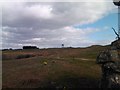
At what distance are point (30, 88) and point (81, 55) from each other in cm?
3692

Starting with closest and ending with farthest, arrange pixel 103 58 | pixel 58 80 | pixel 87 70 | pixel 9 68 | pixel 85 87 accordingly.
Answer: pixel 103 58
pixel 85 87
pixel 58 80
pixel 87 70
pixel 9 68

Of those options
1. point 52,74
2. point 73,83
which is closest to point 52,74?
point 52,74

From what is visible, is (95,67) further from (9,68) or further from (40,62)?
(9,68)

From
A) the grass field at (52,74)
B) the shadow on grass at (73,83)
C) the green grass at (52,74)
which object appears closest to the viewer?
the shadow on grass at (73,83)

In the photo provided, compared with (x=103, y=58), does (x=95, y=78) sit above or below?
below

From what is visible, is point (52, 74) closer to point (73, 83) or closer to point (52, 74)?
point (52, 74)

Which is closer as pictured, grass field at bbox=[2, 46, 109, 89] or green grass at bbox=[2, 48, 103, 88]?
grass field at bbox=[2, 46, 109, 89]

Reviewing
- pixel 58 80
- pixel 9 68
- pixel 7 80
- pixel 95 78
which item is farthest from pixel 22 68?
pixel 95 78

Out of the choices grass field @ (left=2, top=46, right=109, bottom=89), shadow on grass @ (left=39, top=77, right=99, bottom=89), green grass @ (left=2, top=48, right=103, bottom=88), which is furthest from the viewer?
green grass @ (left=2, top=48, right=103, bottom=88)

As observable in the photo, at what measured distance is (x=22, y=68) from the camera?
7169 cm

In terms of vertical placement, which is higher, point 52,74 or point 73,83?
point 52,74

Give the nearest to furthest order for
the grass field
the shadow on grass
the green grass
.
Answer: the shadow on grass, the grass field, the green grass

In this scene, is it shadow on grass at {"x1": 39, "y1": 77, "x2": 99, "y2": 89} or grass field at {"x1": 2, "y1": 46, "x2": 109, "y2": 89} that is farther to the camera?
grass field at {"x1": 2, "y1": 46, "x2": 109, "y2": 89}

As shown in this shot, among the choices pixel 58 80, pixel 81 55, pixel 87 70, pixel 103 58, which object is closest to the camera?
pixel 103 58
